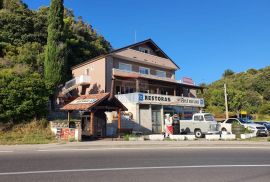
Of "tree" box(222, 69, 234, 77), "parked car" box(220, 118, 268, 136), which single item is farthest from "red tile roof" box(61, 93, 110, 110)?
"tree" box(222, 69, 234, 77)

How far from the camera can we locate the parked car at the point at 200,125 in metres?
25.7

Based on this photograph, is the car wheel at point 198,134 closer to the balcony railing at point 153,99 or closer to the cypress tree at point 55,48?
the balcony railing at point 153,99

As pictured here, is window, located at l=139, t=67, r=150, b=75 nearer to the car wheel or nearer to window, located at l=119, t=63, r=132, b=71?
window, located at l=119, t=63, r=132, b=71

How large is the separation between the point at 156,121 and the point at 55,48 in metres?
14.2

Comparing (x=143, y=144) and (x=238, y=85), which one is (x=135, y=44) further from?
(x=238, y=85)

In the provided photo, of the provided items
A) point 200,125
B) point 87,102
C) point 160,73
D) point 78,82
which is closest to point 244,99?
point 160,73

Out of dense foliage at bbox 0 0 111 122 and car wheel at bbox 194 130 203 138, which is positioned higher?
dense foliage at bbox 0 0 111 122

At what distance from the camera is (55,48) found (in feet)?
109

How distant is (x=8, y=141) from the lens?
20.0 meters

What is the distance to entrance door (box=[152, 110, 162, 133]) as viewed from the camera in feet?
106

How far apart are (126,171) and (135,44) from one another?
110 ft

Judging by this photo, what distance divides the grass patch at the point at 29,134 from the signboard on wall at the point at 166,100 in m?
11.3

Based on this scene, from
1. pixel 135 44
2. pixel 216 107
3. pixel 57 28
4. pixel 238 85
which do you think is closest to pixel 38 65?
pixel 57 28

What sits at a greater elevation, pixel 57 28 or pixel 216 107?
pixel 57 28
